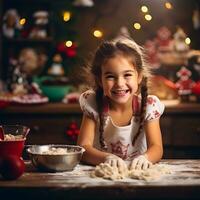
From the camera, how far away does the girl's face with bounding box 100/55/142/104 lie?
2207mm

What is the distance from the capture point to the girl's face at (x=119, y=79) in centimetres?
221

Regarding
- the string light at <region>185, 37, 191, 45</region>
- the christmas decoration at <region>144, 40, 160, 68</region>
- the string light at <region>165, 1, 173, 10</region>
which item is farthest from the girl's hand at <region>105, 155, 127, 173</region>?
the string light at <region>165, 1, 173, 10</region>

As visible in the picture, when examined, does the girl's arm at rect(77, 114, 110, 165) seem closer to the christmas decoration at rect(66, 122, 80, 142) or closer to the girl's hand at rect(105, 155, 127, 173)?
the girl's hand at rect(105, 155, 127, 173)

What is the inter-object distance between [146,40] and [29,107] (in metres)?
1.18

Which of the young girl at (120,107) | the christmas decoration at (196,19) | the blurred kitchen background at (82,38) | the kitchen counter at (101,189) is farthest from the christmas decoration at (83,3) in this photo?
the kitchen counter at (101,189)

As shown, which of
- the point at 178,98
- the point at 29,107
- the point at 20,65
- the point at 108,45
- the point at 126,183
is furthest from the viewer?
the point at 20,65

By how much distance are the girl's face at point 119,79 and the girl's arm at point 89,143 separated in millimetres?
190

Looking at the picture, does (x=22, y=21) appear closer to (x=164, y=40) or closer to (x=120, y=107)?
(x=164, y=40)

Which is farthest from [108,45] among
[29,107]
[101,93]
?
[29,107]

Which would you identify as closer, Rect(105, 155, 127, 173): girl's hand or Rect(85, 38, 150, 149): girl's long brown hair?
Rect(105, 155, 127, 173): girl's hand

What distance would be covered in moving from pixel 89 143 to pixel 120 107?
27 cm

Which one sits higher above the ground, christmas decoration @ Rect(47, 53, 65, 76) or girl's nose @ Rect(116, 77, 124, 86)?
christmas decoration @ Rect(47, 53, 65, 76)

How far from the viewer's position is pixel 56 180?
1705mm

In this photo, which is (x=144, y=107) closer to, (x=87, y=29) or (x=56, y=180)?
(x=56, y=180)
